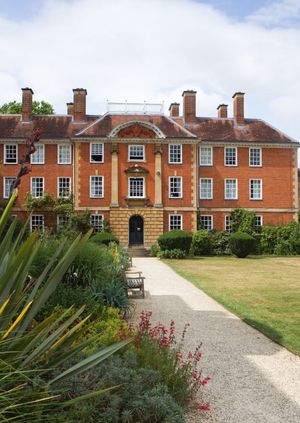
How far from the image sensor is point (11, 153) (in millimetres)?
34531

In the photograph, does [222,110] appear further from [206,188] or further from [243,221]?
[243,221]

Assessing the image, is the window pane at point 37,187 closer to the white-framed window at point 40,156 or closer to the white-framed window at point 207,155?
the white-framed window at point 40,156

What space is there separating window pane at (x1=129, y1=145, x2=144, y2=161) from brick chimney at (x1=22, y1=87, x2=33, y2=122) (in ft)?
27.8

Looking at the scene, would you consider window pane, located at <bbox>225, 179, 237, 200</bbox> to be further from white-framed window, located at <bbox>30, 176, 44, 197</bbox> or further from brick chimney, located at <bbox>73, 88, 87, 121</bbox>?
white-framed window, located at <bbox>30, 176, 44, 197</bbox>

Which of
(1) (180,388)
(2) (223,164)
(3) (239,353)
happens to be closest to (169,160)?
(2) (223,164)

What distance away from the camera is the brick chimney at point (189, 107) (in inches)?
A: 1457

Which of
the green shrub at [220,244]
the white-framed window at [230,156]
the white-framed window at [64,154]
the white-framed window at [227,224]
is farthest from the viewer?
the white-framed window at [230,156]

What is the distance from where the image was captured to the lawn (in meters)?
9.43

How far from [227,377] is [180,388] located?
1489mm

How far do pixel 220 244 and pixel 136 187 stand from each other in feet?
24.1

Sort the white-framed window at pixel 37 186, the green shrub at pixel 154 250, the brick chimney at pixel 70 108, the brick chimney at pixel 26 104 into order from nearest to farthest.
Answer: the green shrub at pixel 154 250 → the white-framed window at pixel 37 186 → the brick chimney at pixel 26 104 → the brick chimney at pixel 70 108

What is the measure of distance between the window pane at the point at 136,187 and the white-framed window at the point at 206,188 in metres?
4.67

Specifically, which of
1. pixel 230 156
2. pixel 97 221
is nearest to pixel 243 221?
pixel 230 156

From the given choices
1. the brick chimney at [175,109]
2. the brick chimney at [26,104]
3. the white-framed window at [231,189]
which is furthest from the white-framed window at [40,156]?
the white-framed window at [231,189]
